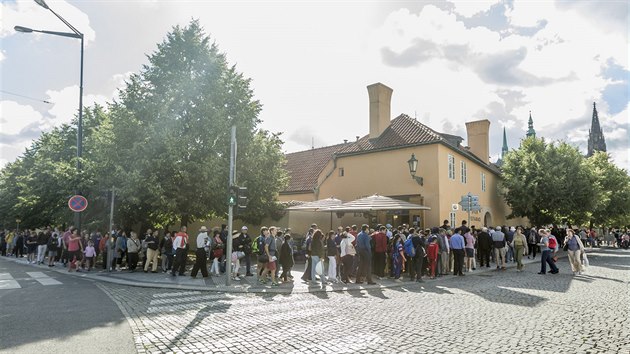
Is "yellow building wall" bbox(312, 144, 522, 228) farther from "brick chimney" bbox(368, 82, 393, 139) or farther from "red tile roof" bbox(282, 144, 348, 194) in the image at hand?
"brick chimney" bbox(368, 82, 393, 139)

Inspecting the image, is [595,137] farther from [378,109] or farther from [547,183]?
[378,109]

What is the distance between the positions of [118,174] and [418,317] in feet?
48.1

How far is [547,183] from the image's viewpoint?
29547 millimetres

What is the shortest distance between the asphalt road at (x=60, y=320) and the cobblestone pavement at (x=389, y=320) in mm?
367

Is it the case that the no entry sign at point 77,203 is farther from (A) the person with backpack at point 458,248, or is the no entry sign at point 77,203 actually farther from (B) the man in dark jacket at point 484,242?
(B) the man in dark jacket at point 484,242

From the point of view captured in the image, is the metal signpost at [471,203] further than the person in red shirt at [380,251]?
Yes

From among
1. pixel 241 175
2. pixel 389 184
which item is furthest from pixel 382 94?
pixel 241 175

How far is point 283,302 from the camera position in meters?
10.1

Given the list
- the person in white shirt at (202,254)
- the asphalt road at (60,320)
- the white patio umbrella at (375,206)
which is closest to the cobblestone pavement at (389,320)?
the asphalt road at (60,320)

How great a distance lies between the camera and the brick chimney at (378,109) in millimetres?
27031

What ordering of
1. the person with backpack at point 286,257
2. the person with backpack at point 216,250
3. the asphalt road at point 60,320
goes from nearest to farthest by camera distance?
the asphalt road at point 60,320 → the person with backpack at point 286,257 → the person with backpack at point 216,250

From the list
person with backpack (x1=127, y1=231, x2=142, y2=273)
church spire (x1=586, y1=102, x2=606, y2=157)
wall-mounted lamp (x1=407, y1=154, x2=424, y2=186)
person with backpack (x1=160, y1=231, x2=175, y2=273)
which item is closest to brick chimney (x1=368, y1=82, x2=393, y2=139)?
wall-mounted lamp (x1=407, y1=154, x2=424, y2=186)

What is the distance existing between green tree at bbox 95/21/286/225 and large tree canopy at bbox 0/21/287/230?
46 mm

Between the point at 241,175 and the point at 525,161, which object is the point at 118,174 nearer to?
the point at 241,175
